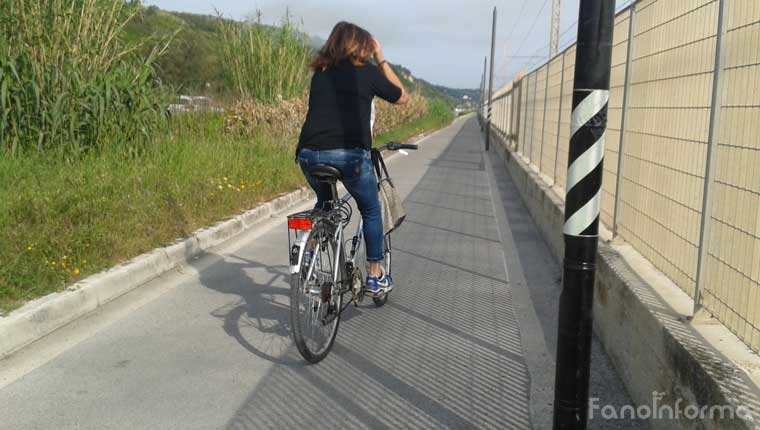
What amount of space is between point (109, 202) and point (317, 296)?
11.5ft

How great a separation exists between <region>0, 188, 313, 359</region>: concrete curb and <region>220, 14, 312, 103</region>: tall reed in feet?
23.4

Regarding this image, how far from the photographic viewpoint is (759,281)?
114 inches

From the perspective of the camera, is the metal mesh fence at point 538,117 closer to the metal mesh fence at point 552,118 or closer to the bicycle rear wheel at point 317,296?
the metal mesh fence at point 552,118

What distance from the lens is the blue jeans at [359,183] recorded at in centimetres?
450

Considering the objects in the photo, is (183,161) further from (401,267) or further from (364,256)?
(364,256)

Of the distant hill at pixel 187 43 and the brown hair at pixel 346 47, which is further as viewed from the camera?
the distant hill at pixel 187 43

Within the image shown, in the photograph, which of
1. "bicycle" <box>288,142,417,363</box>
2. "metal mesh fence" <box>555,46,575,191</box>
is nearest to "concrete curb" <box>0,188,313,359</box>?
"bicycle" <box>288,142,417,363</box>

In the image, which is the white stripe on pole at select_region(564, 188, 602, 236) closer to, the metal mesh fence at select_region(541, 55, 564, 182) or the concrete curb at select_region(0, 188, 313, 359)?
the concrete curb at select_region(0, 188, 313, 359)

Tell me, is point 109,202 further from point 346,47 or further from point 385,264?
point 346,47

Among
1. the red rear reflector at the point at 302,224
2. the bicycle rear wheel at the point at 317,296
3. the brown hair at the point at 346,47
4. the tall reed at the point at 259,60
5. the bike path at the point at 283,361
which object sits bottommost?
the bike path at the point at 283,361

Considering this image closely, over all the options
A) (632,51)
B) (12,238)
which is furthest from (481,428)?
(12,238)

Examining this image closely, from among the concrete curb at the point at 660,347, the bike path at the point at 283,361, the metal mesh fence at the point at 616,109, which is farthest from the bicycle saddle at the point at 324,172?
the metal mesh fence at the point at 616,109

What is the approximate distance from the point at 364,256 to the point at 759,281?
2.97 m

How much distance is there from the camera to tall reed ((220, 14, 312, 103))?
14617 millimetres
